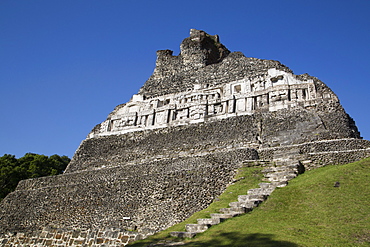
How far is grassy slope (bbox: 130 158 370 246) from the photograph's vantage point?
733 centimetres

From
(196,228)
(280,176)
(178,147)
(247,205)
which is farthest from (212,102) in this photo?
(196,228)

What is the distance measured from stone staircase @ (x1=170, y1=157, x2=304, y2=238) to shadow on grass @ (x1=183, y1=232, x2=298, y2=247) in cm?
98

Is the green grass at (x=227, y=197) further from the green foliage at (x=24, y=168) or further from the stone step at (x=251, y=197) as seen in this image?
the green foliage at (x=24, y=168)

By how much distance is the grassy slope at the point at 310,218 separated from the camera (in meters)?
7.33

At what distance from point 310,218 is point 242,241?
197 cm

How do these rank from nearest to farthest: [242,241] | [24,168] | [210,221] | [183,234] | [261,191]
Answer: [242,241]
[183,234]
[210,221]
[261,191]
[24,168]

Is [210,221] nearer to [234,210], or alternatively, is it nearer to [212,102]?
[234,210]

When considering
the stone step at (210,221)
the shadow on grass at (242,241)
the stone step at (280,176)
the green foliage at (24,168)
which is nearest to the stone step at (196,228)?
the stone step at (210,221)

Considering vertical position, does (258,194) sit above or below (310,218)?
above

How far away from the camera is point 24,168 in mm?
28141

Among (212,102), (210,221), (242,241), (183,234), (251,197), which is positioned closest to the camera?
(242,241)

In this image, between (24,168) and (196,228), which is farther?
(24,168)

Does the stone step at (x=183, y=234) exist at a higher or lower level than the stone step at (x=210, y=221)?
lower

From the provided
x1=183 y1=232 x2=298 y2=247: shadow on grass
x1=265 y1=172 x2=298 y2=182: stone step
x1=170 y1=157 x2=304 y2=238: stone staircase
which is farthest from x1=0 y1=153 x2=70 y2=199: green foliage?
x1=183 y1=232 x2=298 y2=247: shadow on grass
